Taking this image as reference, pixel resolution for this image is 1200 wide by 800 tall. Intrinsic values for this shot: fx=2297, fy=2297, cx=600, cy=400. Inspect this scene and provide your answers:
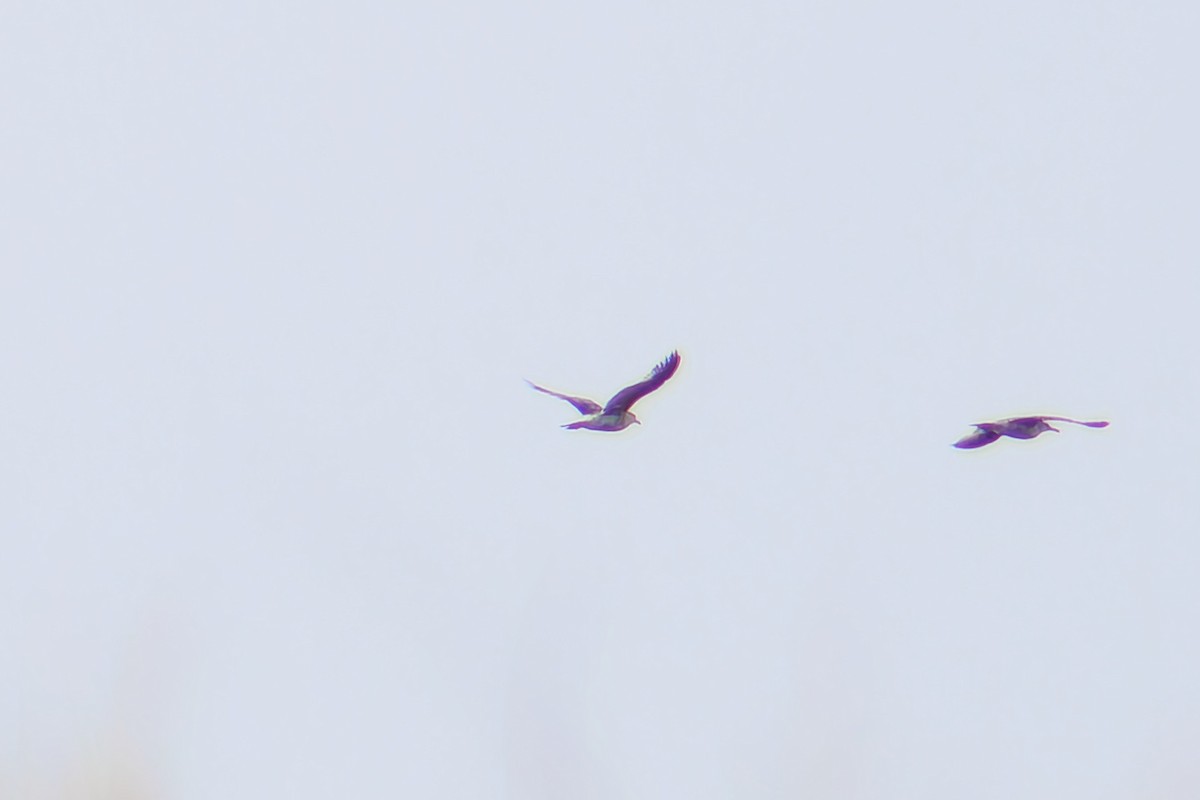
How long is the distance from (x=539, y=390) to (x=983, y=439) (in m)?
8.18

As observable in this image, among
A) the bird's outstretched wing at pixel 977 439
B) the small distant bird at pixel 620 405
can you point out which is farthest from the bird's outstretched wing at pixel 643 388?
the bird's outstretched wing at pixel 977 439

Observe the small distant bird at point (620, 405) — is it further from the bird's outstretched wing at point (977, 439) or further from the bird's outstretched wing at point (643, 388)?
the bird's outstretched wing at point (977, 439)

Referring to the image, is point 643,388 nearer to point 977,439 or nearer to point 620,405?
point 620,405

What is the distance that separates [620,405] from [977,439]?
6273mm

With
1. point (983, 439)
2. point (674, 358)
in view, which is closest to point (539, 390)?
point (674, 358)

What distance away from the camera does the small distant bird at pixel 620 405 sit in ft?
126

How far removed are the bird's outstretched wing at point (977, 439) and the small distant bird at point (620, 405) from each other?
5.34 m

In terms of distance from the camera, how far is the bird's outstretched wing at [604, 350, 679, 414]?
38.4 meters

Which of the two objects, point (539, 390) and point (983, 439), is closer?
point (539, 390)

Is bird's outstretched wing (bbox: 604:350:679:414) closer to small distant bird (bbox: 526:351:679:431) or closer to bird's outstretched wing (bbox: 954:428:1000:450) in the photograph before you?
small distant bird (bbox: 526:351:679:431)

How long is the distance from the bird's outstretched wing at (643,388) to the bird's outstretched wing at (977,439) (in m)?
5.29

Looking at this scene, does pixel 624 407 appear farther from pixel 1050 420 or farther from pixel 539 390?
pixel 1050 420

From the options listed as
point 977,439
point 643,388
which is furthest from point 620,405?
point 977,439

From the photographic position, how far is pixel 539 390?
37.2 m
